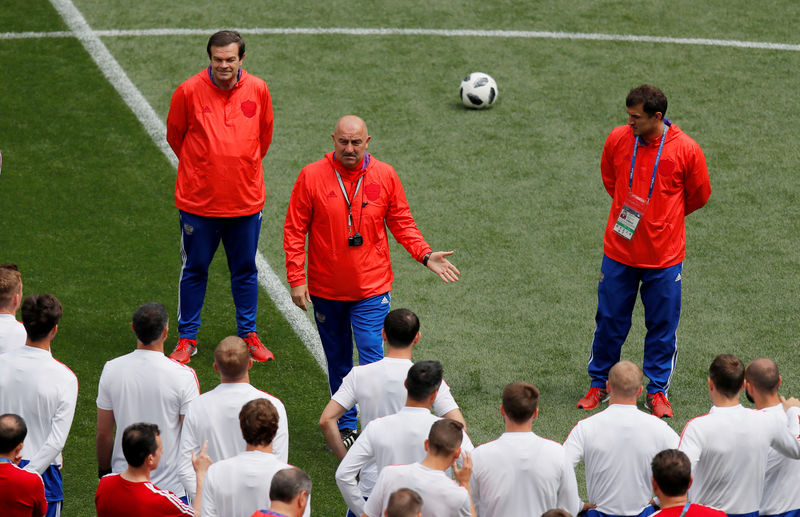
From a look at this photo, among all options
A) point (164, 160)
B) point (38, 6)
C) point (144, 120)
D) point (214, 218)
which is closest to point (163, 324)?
point (214, 218)

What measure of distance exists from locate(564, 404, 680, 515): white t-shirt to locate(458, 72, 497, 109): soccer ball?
7094 millimetres

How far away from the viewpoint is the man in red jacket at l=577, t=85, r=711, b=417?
686 cm

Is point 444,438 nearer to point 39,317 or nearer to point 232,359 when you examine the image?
point 232,359

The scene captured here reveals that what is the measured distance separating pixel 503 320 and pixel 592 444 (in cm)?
353

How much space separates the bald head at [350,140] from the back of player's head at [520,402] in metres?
2.20

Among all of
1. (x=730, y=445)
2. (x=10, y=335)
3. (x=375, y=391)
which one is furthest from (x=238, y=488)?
(x=730, y=445)

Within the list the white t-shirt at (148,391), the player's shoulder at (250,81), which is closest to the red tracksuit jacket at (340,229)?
the player's shoulder at (250,81)

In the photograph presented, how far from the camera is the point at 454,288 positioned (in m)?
A: 8.87

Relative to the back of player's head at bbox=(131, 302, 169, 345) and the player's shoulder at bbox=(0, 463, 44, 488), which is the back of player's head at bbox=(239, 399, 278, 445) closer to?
the back of player's head at bbox=(131, 302, 169, 345)

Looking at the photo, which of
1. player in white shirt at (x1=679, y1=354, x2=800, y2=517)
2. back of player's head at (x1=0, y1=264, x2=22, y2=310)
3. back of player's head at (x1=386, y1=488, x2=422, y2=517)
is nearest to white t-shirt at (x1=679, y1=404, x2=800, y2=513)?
player in white shirt at (x1=679, y1=354, x2=800, y2=517)

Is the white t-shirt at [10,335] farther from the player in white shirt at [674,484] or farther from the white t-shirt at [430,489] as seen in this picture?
the player in white shirt at [674,484]

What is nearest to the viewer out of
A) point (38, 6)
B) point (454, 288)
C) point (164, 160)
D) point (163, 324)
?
point (163, 324)

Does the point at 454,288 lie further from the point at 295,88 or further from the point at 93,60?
the point at 93,60

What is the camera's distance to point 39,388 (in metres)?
5.06
